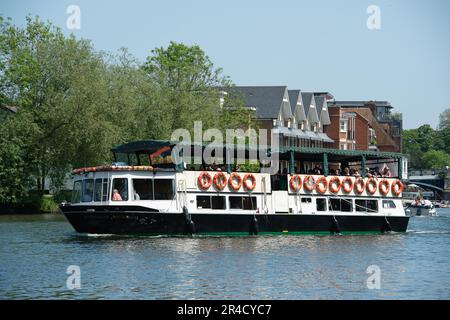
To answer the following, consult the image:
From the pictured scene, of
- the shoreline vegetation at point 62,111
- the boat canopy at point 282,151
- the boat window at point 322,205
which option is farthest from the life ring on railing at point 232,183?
the shoreline vegetation at point 62,111

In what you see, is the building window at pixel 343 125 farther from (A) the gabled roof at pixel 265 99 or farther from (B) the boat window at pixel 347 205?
Result: (B) the boat window at pixel 347 205

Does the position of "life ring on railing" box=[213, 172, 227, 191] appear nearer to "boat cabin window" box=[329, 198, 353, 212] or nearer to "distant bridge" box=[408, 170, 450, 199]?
"boat cabin window" box=[329, 198, 353, 212]

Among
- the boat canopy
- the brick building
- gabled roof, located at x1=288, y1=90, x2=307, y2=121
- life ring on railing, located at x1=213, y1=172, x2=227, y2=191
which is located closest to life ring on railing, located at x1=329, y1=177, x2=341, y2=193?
the boat canopy

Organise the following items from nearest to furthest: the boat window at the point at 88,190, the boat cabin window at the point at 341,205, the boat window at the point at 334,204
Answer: the boat window at the point at 88,190, the boat window at the point at 334,204, the boat cabin window at the point at 341,205

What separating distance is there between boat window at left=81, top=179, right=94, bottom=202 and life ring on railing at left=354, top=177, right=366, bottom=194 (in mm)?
15659

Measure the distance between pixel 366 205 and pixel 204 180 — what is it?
11257 mm

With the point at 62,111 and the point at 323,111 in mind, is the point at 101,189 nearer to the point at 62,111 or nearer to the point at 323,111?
the point at 62,111

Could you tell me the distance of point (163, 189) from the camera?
4666 centimetres

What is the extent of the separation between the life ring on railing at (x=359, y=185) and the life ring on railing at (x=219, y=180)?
29.5ft

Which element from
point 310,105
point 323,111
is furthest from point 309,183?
point 323,111

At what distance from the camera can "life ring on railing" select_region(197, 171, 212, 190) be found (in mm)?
47719

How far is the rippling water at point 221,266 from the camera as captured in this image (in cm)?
3044
